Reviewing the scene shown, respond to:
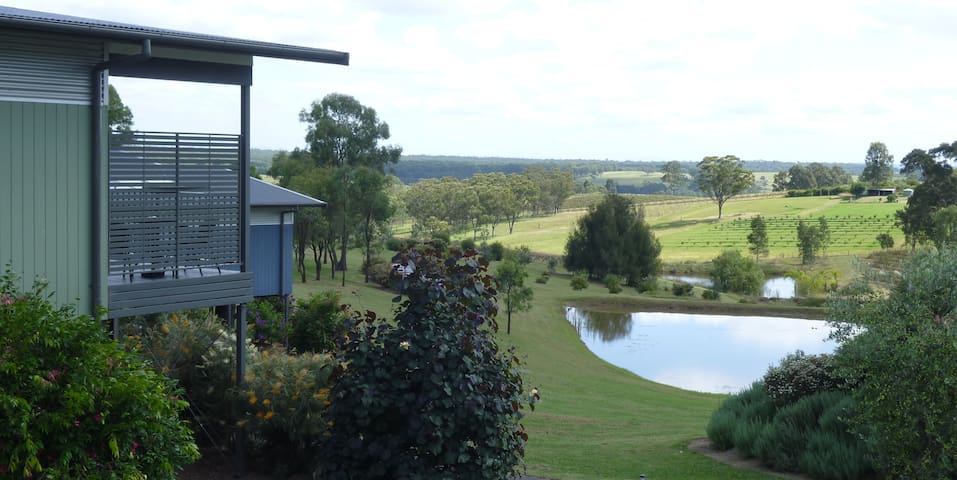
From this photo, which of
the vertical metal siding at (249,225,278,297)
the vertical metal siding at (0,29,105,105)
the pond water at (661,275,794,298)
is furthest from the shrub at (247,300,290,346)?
the pond water at (661,275,794,298)

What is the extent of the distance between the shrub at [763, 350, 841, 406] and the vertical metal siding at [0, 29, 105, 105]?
924 centimetres

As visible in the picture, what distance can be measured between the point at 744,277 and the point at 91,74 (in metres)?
54.6

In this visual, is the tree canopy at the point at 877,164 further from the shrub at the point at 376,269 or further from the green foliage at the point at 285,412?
the green foliage at the point at 285,412

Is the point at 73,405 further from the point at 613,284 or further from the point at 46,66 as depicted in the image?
the point at 613,284

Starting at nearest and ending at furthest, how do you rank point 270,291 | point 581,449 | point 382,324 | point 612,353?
point 382,324 → point 581,449 → point 270,291 → point 612,353

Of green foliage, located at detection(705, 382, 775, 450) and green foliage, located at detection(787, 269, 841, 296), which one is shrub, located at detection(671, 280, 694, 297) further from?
green foliage, located at detection(705, 382, 775, 450)

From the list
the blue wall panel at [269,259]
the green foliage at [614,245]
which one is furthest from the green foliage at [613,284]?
the blue wall panel at [269,259]

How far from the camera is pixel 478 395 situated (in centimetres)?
667

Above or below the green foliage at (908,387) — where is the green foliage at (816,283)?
below

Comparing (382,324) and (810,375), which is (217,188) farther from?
(810,375)

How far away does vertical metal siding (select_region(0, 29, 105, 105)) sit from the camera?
22.5 feet

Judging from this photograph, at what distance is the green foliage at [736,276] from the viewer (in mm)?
57781

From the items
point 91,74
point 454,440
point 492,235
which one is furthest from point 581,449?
point 492,235

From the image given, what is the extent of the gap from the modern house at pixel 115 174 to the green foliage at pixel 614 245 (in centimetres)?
5387
